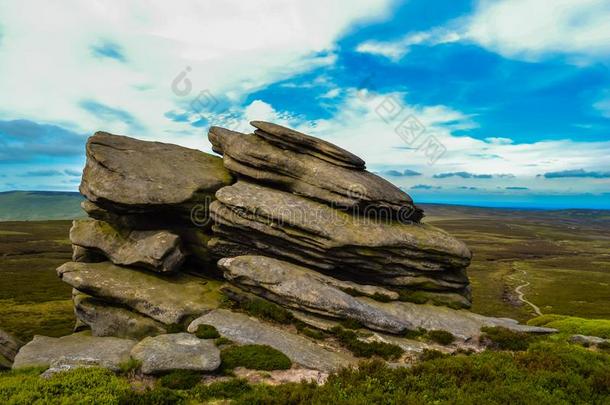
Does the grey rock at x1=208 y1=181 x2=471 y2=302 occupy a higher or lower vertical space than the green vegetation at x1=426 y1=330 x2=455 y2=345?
higher

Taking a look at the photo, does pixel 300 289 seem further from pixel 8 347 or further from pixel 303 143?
pixel 8 347

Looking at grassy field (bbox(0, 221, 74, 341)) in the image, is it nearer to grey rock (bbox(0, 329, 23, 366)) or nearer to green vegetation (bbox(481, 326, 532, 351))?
grey rock (bbox(0, 329, 23, 366))

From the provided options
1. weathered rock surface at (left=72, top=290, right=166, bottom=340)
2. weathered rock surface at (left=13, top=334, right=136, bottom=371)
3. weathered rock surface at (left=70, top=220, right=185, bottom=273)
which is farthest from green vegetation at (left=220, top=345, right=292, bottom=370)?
weathered rock surface at (left=70, top=220, right=185, bottom=273)

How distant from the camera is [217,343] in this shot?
24.4m

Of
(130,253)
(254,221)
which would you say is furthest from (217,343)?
(130,253)

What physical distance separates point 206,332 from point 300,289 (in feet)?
25.2

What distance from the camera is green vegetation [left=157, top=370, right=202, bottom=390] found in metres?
19.0

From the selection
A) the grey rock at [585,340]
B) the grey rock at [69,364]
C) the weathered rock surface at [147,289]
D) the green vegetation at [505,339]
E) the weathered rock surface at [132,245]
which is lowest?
the grey rock at [585,340]

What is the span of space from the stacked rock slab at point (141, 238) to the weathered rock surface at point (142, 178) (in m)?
0.09

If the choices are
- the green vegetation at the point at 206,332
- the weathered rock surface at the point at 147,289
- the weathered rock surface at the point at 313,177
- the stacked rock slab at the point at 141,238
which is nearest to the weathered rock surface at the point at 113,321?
the stacked rock slab at the point at 141,238

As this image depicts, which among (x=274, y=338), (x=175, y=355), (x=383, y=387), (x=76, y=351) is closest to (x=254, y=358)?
(x=274, y=338)

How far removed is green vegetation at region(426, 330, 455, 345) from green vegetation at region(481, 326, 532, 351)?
9.60 feet

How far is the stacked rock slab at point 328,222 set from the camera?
108 ft

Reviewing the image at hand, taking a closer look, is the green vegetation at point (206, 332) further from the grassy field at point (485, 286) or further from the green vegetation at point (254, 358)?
the grassy field at point (485, 286)
